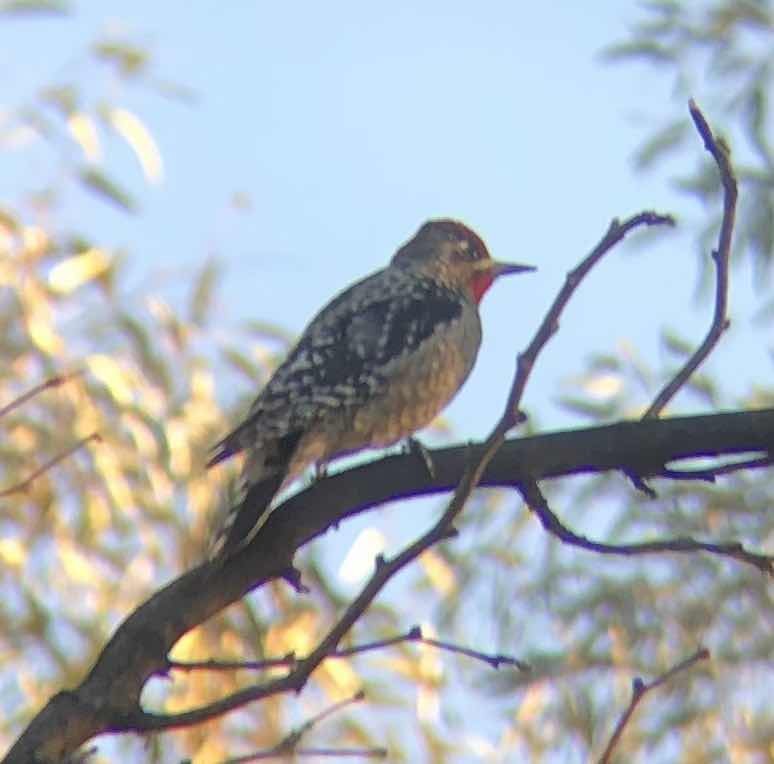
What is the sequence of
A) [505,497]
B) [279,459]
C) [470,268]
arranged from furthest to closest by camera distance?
[505,497], [470,268], [279,459]

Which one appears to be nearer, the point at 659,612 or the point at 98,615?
the point at 98,615

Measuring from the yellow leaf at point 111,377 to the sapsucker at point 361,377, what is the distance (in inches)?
31.1

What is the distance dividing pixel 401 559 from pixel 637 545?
30 centimetres

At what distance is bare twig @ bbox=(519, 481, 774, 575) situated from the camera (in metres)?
1.95

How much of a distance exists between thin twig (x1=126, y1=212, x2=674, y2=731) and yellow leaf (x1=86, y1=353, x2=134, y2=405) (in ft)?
8.08

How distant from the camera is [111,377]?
14.1ft

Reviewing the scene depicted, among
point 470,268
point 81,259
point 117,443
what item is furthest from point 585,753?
point 81,259

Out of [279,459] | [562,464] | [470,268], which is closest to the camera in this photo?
[562,464]

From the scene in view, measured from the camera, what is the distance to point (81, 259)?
4.45 metres

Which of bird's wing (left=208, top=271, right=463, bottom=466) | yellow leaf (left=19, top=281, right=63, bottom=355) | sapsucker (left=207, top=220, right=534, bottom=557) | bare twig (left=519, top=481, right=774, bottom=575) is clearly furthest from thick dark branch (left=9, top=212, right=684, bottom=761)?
yellow leaf (left=19, top=281, right=63, bottom=355)

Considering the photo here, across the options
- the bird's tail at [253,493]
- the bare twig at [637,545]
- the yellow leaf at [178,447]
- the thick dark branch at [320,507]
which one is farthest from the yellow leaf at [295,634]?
the bare twig at [637,545]

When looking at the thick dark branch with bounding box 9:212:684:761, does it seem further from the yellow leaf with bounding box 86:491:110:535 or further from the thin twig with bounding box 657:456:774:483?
the yellow leaf with bounding box 86:491:110:535

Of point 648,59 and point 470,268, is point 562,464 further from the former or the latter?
point 648,59

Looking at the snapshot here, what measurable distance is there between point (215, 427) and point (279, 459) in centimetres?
172
